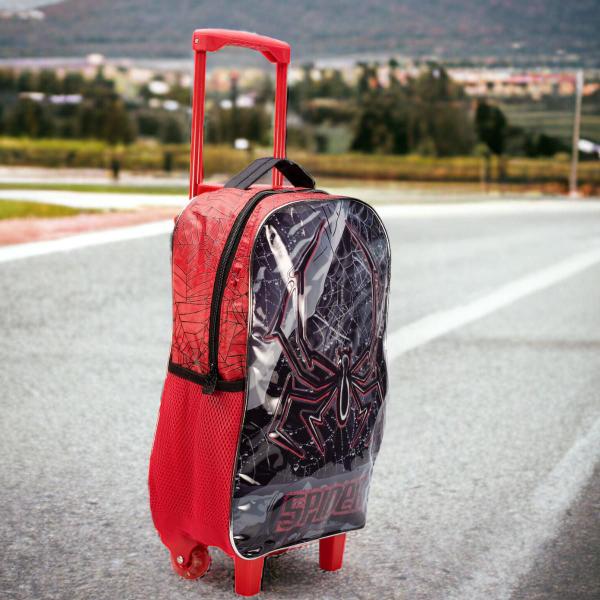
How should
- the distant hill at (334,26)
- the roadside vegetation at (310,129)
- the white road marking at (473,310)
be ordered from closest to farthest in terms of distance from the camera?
the white road marking at (473,310) → the roadside vegetation at (310,129) → the distant hill at (334,26)

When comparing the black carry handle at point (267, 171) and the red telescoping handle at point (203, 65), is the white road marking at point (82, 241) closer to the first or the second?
the red telescoping handle at point (203, 65)

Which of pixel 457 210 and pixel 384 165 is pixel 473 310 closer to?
pixel 457 210

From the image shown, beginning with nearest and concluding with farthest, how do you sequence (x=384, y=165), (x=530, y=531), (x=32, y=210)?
(x=530, y=531), (x=32, y=210), (x=384, y=165)

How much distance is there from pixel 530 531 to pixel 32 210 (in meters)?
12.4

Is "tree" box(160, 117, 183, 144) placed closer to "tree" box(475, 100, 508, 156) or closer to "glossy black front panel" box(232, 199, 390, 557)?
"tree" box(475, 100, 508, 156)

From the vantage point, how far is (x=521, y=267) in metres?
10.1

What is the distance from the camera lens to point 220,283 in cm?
230

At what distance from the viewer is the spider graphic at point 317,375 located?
91.1 inches

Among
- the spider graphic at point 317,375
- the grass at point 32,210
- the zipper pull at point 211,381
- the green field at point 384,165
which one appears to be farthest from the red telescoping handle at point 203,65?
the green field at point 384,165

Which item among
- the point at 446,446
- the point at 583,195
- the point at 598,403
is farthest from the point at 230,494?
the point at 583,195

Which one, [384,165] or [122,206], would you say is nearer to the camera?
[122,206]

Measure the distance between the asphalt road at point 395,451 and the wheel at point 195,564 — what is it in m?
0.03

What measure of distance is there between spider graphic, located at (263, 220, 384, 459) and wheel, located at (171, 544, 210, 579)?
0.40 m

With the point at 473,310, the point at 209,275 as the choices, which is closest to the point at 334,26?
the point at 473,310
